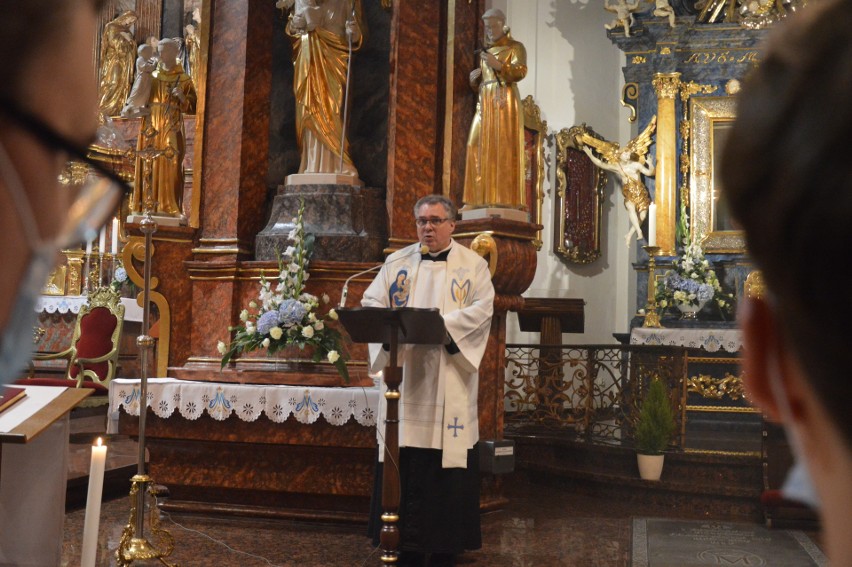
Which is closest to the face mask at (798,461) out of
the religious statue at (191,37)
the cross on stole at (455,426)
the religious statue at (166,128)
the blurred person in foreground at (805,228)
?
→ the blurred person in foreground at (805,228)

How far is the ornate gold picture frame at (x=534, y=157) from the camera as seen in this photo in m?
13.7

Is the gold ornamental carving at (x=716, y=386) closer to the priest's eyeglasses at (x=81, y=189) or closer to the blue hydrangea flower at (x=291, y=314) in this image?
the blue hydrangea flower at (x=291, y=314)

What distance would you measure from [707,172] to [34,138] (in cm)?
1398

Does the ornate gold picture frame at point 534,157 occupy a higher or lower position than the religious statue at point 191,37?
lower

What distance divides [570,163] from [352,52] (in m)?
6.60

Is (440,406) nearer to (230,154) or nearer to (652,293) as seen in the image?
(230,154)

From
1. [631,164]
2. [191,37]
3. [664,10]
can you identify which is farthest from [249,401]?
[191,37]

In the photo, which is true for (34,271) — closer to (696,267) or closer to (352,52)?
(352,52)

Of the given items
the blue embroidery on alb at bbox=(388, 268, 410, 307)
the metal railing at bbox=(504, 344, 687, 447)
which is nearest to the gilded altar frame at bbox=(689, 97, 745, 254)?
the metal railing at bbox=(504, 344, 687, 447)

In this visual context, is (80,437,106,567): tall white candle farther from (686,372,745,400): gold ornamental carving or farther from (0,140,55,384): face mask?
(686,372,745,400): gold ornamental carving

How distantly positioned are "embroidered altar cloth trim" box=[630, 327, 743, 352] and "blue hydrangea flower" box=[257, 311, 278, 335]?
5.98 metres

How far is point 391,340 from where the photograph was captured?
5148mm

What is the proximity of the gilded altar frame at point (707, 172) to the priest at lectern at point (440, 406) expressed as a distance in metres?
8.47

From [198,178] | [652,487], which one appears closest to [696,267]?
[652,487]
